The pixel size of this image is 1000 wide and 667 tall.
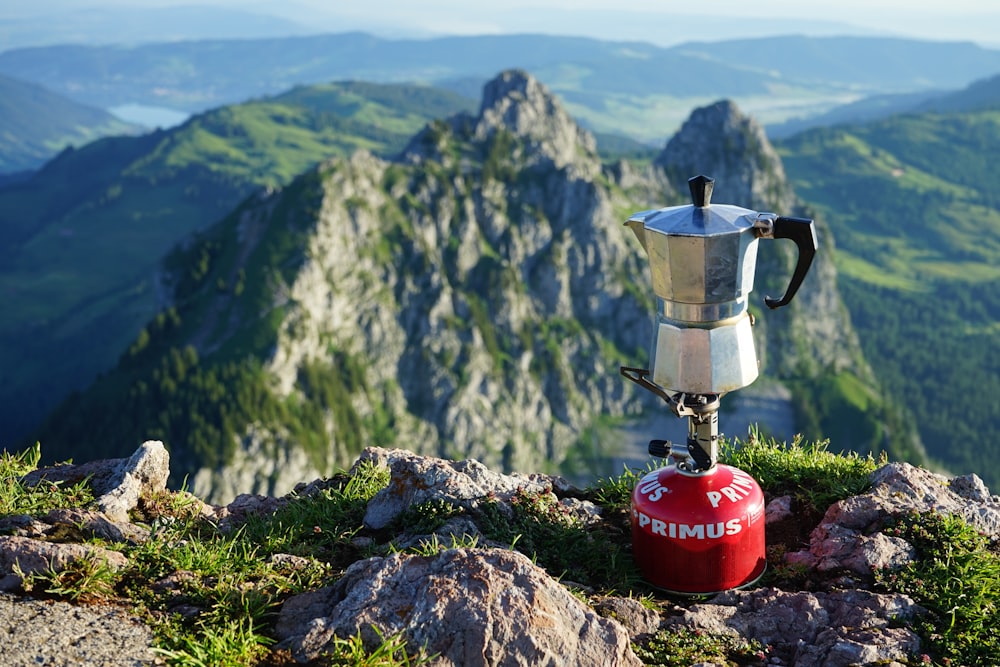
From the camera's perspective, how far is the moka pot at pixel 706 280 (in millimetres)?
7754

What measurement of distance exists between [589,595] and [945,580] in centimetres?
336

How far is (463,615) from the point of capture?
6.38 meters

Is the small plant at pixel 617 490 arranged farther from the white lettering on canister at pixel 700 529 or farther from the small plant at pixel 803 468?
the white lettering on canister at pixel 700 529

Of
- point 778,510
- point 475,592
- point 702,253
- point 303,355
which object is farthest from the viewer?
point 303,355

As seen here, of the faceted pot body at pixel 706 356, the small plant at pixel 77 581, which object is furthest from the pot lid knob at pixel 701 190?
the small plant at pixel 77 581

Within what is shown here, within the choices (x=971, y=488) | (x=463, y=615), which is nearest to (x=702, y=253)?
(x=463, y=615)

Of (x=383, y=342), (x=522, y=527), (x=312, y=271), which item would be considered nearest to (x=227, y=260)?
(x=312, y=271)

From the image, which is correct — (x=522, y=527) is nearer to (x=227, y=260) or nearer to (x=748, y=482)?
(x=748, y=482)

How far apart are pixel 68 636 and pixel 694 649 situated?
195 inches

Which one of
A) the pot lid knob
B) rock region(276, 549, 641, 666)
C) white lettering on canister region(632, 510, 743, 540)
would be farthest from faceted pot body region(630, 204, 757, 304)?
rock region(276, 549, 641, 666)

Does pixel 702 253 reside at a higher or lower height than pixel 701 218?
lower

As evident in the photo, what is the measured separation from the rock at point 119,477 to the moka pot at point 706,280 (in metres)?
5.75

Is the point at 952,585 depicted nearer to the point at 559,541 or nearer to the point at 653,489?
the point at 653,489

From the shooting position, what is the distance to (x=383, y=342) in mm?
190250
